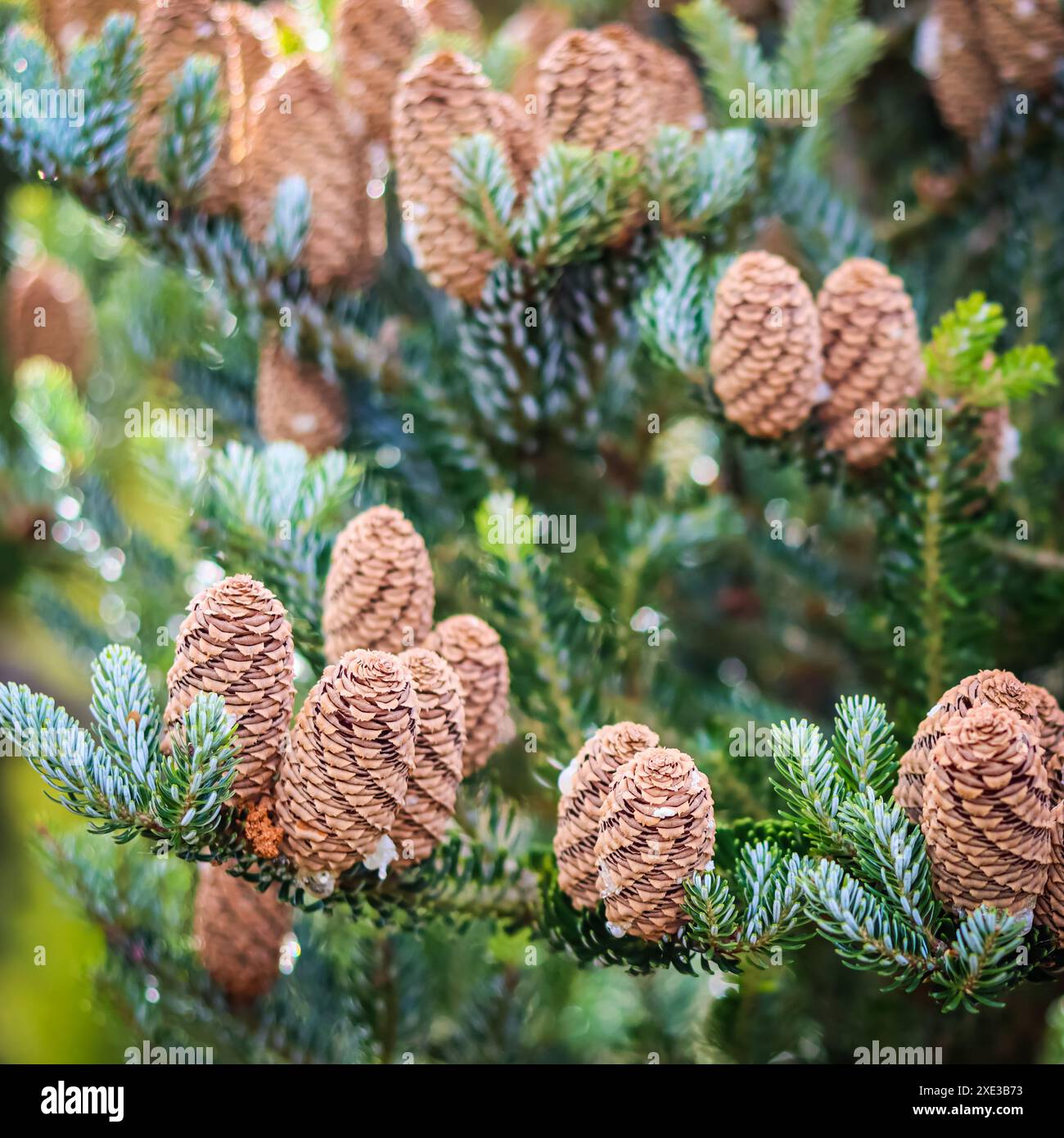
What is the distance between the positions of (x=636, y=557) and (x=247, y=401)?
40 centimetres

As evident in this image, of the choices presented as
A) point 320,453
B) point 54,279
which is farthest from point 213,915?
point 54,279

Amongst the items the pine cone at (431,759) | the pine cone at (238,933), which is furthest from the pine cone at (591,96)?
the pine cone at (238,933)

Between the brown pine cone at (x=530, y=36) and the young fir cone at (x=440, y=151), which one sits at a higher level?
the brown pine cone at (x=530, y=36)

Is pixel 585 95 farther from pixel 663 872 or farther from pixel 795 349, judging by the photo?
pixel 663 872

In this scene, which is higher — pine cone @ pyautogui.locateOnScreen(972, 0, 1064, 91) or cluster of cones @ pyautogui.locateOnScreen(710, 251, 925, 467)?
pine cone @ pyautogui.locateOnScreen(972, 0, 1064, 91)

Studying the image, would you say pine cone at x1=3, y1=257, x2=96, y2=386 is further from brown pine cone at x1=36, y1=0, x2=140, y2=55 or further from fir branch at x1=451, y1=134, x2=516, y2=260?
A: fir branch at x1=451, y1=134, x2=516, y2=260

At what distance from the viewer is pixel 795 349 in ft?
2.10

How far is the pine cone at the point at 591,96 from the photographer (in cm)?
69

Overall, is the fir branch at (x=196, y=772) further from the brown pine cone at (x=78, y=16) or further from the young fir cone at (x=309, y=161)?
the brown pine cone at (x=78, y=16)

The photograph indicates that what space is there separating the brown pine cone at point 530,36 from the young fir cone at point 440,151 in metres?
0.21

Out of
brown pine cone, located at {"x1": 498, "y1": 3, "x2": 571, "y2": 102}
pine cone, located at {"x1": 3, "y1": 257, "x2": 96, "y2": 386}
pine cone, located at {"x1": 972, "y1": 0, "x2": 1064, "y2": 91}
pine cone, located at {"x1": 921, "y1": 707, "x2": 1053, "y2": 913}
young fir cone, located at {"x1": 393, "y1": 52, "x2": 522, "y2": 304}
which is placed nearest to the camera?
pine cone, located at {"x1": 921, "y1": 707, "x2": 1053, "y2": 913}

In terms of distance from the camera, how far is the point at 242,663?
1.60 ft

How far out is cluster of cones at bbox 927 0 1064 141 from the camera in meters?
0.79

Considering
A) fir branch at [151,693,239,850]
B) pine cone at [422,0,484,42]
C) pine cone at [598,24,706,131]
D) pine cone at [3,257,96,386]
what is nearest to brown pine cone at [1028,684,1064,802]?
fir branch at [151,693,239,850]
